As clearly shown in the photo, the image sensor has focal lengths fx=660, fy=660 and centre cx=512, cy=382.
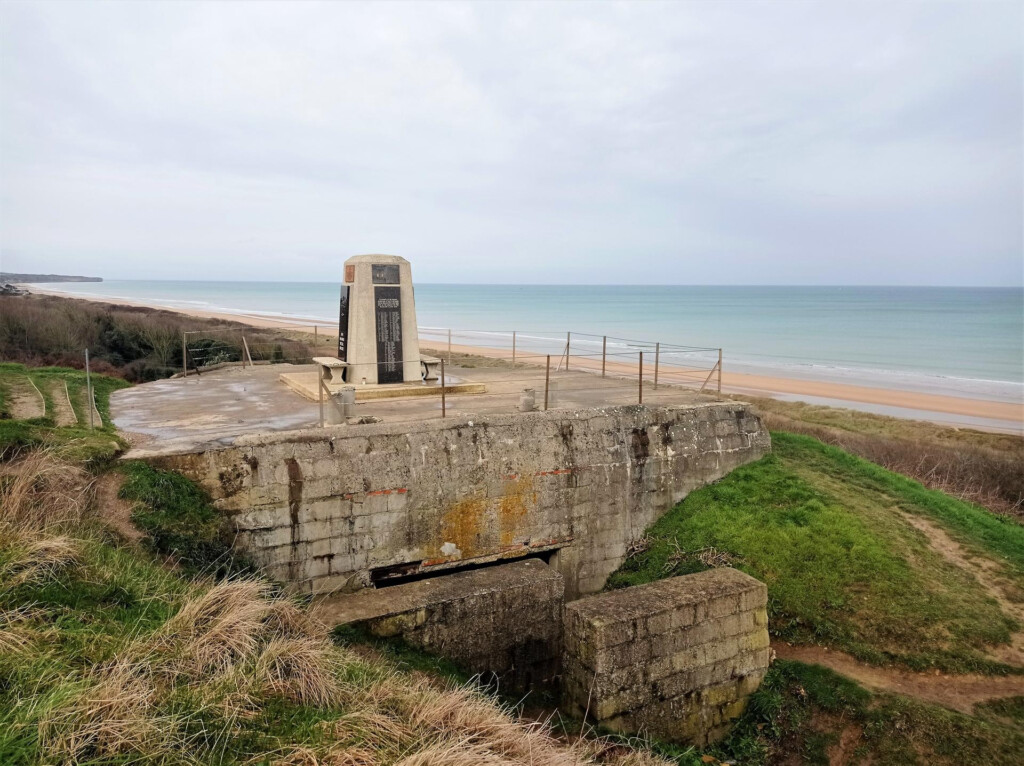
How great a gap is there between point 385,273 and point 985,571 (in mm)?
10644

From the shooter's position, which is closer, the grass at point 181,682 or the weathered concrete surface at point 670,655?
the grass at point 181,682

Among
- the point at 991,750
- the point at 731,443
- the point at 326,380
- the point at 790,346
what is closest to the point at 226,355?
the point at 326,380

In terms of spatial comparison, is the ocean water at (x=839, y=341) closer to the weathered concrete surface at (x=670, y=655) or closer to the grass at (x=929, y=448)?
the grass at (x=929, y=448)

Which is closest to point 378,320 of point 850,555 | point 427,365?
point 427,365

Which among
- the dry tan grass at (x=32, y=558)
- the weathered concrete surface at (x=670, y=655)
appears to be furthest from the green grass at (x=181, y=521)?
the weathered concrete surface at (x=670, y=655)

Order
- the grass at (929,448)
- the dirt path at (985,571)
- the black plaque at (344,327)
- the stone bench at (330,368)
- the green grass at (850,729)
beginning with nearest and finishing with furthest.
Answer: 1. the green grass at (850,729)
2. the dirt path at (985,571)
3. the stone bench at (330,368)
4. the black plaque at (344,327)
5. the grass at (929,448)

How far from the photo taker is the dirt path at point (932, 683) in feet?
24.6

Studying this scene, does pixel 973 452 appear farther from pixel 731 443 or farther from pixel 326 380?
pixel 326 380

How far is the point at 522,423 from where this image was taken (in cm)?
948

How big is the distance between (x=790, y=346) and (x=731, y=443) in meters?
39.5

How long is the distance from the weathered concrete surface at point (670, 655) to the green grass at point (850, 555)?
1.28 metres

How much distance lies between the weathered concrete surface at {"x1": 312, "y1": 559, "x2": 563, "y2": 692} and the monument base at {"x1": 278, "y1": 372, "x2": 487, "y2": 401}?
173 inches

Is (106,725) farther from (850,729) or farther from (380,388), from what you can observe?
(380,388)

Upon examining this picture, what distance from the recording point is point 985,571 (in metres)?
9.46
